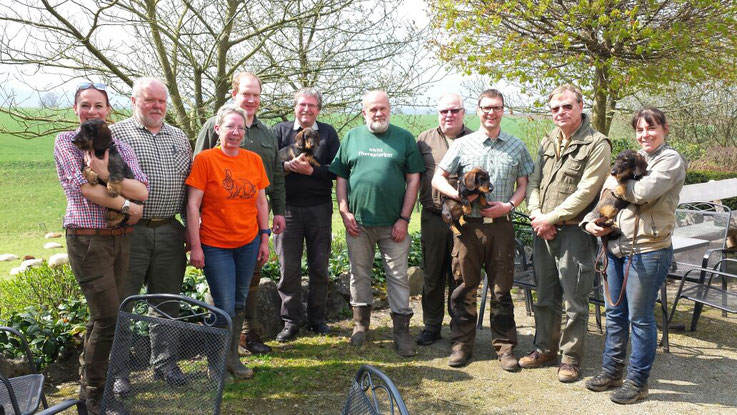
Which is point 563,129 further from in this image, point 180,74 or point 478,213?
point 180,74

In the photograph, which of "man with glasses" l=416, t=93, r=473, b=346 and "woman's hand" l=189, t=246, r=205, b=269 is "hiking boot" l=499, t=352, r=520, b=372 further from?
"woman's hand" l=189, t=246, r=205, b=269

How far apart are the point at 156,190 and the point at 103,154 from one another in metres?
0.50

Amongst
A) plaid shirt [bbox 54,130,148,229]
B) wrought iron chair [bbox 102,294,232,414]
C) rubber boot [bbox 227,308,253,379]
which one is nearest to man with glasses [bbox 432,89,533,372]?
rubber boot [bbox 227,308,253,379]

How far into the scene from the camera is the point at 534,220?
13.7 ft

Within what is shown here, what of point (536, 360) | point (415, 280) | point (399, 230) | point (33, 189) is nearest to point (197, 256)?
point (399, 230)

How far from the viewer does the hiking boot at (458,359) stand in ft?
14.7

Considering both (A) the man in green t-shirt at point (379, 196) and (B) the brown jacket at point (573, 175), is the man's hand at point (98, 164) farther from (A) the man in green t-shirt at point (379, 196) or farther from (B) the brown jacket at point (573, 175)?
(B) the brown jacket at point (573, 175)

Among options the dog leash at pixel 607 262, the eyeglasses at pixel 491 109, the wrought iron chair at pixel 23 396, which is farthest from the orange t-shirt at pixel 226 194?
the dog leash at pixel 607 262

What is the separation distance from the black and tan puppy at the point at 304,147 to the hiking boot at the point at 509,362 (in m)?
2.17

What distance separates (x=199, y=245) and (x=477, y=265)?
207cm

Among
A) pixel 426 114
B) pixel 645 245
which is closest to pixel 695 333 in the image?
pixel 645 245

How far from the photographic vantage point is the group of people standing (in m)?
3.37

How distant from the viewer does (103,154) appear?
316 cm

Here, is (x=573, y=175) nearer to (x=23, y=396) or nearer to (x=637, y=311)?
(x=637, y=311)
